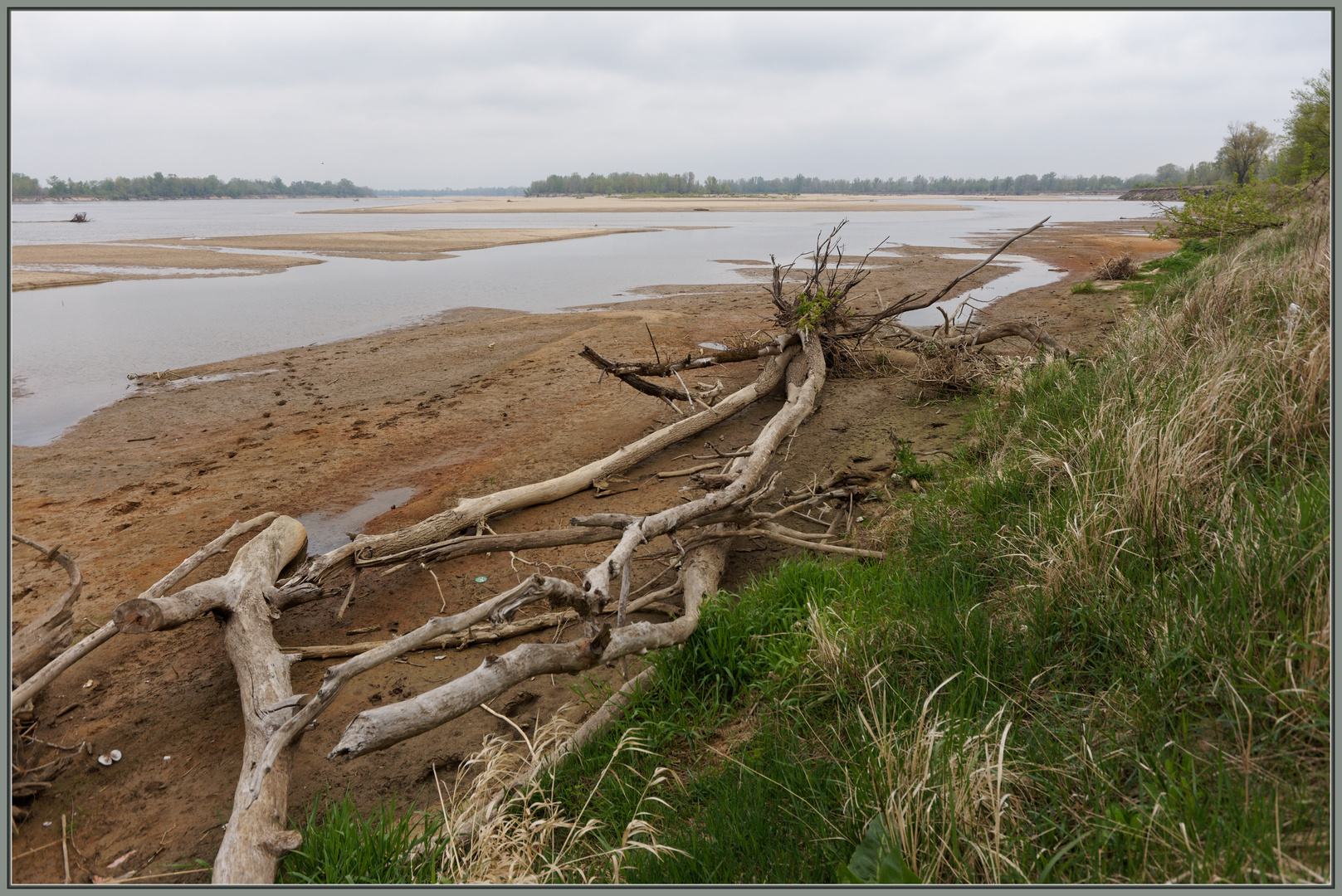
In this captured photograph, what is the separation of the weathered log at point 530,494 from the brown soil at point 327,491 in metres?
0.17

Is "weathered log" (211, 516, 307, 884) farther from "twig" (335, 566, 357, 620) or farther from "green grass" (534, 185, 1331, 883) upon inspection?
"green grass" (534, 185, 1331, 883)

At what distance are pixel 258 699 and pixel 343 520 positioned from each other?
292cm

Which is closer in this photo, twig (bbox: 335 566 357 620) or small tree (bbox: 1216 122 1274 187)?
twig (bbox: 335 566 357 620)

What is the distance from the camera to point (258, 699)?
3.52 m

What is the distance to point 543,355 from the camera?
11789 millimetres

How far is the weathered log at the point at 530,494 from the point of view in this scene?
4.94m

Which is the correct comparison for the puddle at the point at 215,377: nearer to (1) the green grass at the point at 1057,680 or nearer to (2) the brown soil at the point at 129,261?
(1) the green grass at the point at 1057,680

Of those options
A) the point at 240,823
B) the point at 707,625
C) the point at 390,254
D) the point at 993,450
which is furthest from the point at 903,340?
the point at 390,254

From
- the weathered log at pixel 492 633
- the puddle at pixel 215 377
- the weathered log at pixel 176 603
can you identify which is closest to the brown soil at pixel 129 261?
the puddle at pixel 215 377

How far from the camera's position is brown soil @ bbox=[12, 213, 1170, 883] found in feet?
11.5

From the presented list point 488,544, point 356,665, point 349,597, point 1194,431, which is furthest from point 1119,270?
point 356,665

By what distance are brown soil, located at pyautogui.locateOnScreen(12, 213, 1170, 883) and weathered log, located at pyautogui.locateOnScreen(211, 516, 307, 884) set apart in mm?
320

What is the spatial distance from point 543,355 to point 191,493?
594 cm

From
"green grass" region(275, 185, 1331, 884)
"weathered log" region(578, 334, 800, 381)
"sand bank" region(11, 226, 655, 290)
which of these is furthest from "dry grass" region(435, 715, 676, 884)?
"sand bank" region(11, 226, 655, 290)
